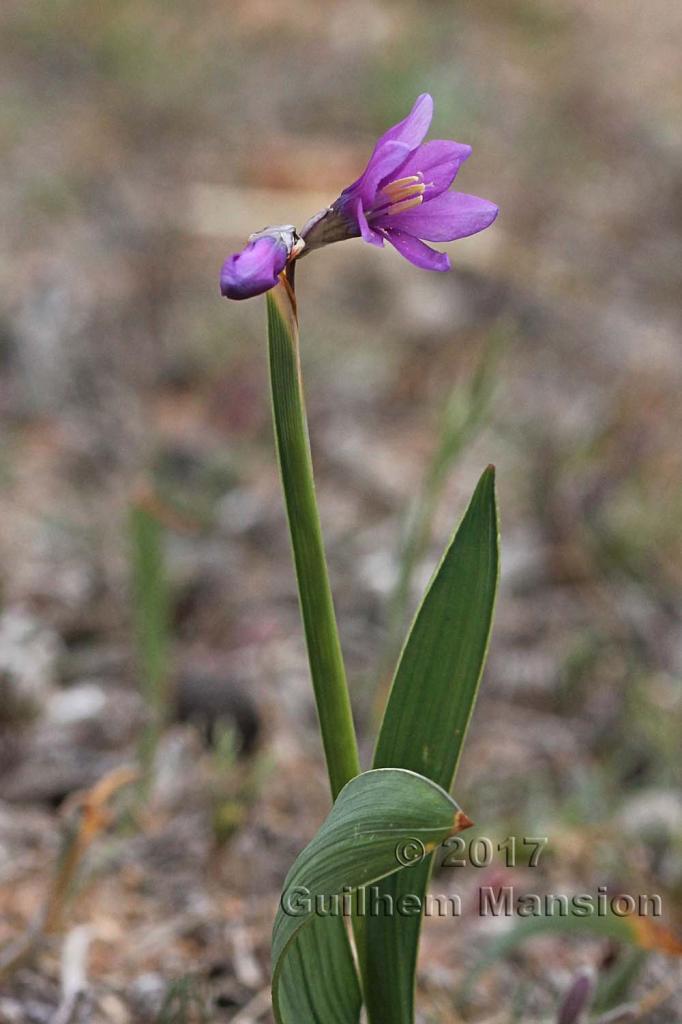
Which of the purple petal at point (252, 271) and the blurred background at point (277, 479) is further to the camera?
the blurred background at point (277, 479)

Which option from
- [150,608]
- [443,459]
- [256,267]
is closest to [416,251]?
[256,267]

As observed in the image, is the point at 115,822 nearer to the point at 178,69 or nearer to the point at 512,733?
the point at 512,733

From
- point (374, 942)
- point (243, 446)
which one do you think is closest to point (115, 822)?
point (374, 942)

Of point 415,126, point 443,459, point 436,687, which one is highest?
point 443,459

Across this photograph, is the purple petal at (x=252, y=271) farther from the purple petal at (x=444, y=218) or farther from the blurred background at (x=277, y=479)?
the blurred background at (x=277, y=479)

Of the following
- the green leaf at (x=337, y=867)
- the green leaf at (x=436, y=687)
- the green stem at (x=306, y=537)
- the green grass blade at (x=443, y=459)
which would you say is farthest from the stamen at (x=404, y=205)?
the green grass blade at (x=443, y=459)

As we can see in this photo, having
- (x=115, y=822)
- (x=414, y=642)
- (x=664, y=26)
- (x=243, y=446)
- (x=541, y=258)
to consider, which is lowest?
(x=414, y=642)

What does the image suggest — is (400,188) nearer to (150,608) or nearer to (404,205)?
(404,205)
